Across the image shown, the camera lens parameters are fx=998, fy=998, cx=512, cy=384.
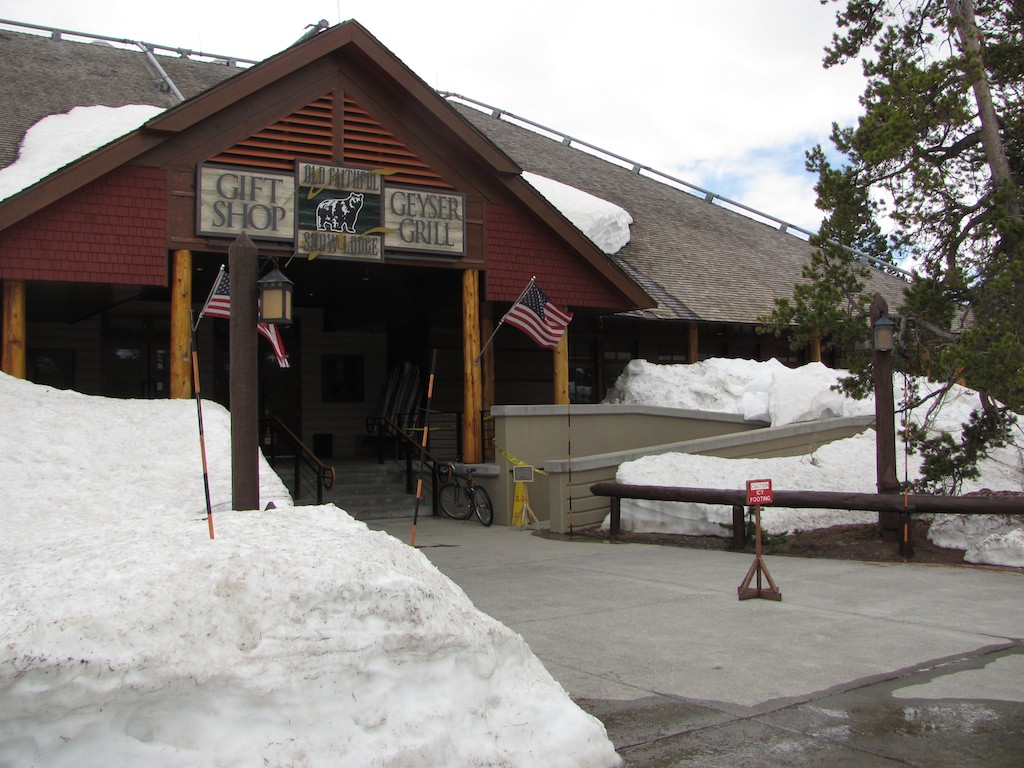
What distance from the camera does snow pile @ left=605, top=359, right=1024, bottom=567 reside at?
477 inches

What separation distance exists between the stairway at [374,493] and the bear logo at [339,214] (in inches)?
173

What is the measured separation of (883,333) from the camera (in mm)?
11742

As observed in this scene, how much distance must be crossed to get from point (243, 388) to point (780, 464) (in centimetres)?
1054

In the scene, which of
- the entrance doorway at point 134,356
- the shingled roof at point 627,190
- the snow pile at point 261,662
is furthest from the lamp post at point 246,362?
the entrance doorway at point 134,356

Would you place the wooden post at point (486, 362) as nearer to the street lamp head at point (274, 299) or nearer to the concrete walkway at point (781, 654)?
the concrete walkway at point (781, 654)

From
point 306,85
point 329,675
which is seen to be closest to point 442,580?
point 329,675

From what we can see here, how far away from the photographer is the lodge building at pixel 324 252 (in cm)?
1416

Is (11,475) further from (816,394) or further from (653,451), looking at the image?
(816,394)

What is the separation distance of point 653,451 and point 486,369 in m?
3.85

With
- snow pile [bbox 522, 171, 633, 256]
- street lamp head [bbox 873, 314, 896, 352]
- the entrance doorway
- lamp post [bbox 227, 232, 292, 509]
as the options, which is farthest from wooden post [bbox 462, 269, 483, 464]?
lamp post [bbox 227, 232, 292, 509]

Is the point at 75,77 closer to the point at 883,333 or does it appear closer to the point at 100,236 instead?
the point at 100,236

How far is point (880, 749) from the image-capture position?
5.07m

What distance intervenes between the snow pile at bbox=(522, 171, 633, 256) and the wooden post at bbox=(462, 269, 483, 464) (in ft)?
23.9

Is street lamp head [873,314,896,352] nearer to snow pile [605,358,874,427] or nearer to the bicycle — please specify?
the bicycle
